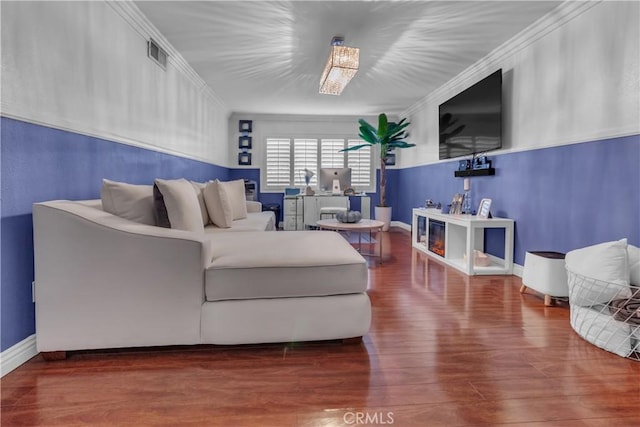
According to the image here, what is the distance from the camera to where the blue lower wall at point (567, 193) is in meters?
2.25

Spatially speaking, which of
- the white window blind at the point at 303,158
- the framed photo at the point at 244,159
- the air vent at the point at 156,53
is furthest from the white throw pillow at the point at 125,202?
the white window blind at the point at 303,158

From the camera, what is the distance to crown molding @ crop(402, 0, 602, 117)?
2625mm

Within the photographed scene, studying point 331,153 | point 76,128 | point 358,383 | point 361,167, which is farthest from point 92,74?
point 361,167

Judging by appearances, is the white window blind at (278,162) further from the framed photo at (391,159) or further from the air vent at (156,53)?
the air vent at (156,53)

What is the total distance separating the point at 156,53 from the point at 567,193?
12.6 feet

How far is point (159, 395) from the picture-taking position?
1379mm

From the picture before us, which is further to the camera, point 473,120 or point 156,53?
point 473,120

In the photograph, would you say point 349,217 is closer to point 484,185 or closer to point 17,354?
point 484,185

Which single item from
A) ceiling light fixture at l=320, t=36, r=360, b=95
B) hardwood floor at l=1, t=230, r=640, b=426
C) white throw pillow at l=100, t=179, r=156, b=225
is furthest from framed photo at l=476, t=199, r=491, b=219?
white throw pillow at l=100, t=179, r=156, b=225

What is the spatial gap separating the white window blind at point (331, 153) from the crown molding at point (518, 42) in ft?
8.09

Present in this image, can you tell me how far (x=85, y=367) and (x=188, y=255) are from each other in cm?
70

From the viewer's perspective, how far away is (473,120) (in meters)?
3.92

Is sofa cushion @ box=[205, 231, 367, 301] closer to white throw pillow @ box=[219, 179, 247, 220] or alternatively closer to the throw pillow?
the throw pillow

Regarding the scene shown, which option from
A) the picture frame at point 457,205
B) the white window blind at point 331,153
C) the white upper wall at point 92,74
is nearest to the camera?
the white upper wall at point 92,74
